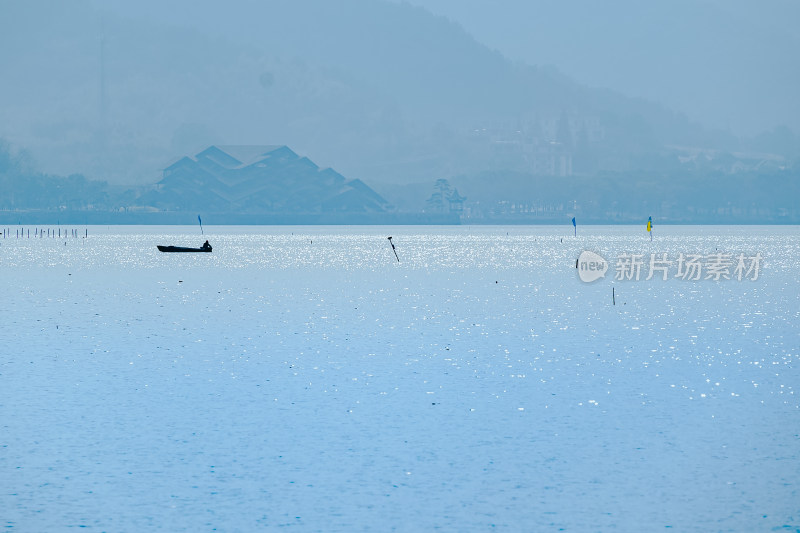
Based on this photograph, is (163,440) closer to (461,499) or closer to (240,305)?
(461,499)

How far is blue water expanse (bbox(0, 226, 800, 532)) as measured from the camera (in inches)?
541

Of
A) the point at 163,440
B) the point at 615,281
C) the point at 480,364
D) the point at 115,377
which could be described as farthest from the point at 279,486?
the point at 615,281

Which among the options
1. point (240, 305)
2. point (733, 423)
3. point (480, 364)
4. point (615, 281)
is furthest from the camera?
point (615, 281)

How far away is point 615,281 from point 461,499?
163ft

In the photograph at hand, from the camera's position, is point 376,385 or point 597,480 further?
point 376,385

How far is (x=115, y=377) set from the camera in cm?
2467

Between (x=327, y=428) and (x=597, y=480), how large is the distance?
509 cm

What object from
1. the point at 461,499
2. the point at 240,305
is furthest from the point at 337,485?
the point at 240,305

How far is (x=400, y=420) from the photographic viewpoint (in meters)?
19.2

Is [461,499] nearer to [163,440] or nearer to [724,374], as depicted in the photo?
[163,440]

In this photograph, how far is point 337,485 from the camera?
48.6 feet

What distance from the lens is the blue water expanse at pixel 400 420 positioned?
13.7 meters

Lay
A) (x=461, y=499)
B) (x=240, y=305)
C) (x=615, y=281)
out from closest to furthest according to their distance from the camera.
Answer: (x=461, y=499)
(x=240, y=305)
(x=615, y=281)

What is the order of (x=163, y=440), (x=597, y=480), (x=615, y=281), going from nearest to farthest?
(x=597, y=480)
(x=163, y=440)
(x=615, y=281)
